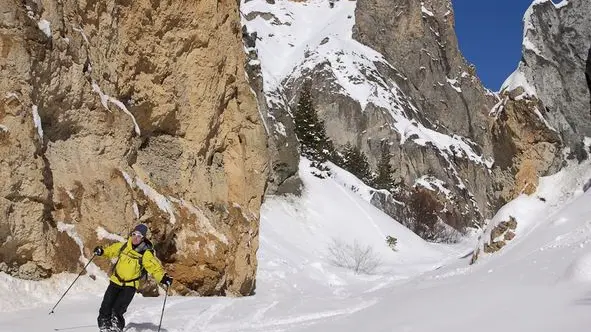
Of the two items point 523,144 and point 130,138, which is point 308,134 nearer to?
point 523,144

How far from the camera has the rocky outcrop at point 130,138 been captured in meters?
9.95

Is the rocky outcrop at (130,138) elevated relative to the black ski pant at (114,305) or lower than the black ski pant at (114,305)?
elevated

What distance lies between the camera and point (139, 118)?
14.5m

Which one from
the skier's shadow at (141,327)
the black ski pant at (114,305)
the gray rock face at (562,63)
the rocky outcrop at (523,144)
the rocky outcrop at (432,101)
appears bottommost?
the skier's shadow at (141,327)

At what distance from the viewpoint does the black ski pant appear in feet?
25.7

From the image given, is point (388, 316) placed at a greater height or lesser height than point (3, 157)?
lesser

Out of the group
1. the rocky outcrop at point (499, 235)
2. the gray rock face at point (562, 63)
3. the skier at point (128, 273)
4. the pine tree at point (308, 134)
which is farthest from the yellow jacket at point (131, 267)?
the pine tree at point (308, 134)

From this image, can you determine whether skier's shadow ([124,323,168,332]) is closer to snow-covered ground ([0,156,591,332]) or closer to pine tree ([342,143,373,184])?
snow-covered ground ([0,156,591,332])

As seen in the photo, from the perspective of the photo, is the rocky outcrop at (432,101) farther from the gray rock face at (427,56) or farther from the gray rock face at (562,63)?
the gray rock face at (562,63)

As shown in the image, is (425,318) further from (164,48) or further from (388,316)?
(164,48)

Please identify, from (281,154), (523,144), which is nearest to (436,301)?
(523,144)

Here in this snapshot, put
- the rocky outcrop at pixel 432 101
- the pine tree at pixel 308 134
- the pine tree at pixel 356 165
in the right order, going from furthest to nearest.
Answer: the rocky outcrop at pixel 432 101
the pine tree at pixel 356 165
the pine tree at pixel 308 134

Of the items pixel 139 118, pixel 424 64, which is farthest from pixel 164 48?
pixel 424 64

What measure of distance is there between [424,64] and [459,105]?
9.82 meters
